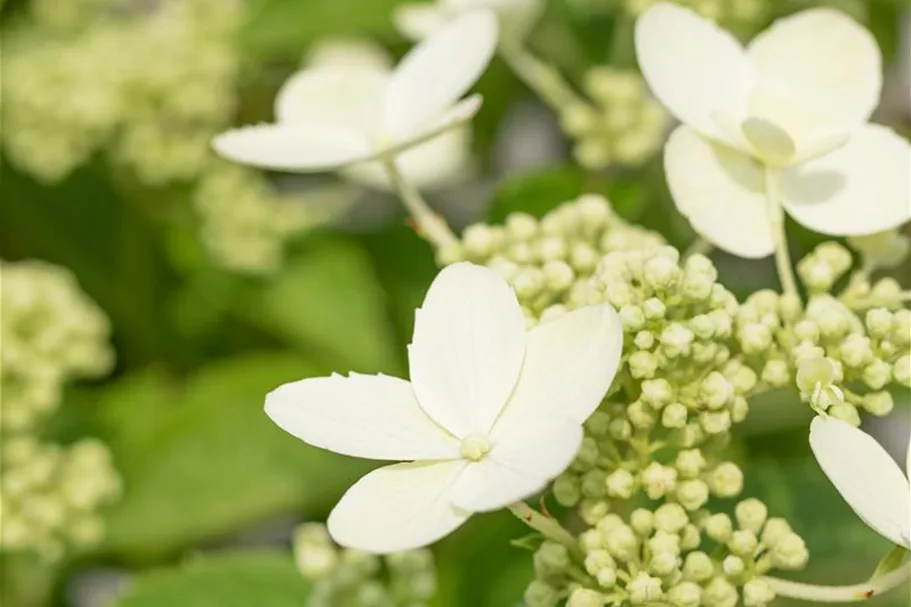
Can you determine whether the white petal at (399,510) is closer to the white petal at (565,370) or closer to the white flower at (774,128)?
the white petal at (565,370)

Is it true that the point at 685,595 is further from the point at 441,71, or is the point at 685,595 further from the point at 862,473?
the point at 441,71

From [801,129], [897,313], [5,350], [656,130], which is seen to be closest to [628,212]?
[656,130]

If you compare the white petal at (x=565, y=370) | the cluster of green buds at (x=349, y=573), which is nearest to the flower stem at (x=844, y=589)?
the white petal at (x=565, y=370)

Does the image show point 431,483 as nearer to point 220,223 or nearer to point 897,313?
point 897,313

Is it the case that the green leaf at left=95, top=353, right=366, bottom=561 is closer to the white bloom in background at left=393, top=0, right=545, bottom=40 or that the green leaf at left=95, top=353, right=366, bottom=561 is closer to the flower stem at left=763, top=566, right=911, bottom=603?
the white bloom in background at left=393, top=0, right=545, bottom=40

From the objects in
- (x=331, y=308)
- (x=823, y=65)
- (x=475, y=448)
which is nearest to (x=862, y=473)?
(x=475, y=448)

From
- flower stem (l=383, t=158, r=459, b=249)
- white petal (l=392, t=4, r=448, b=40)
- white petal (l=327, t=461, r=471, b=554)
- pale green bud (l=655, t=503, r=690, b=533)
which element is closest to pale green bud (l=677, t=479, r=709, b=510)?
pale green bud (l=655, t=503, r=690, b=533)

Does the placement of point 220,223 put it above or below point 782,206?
below
